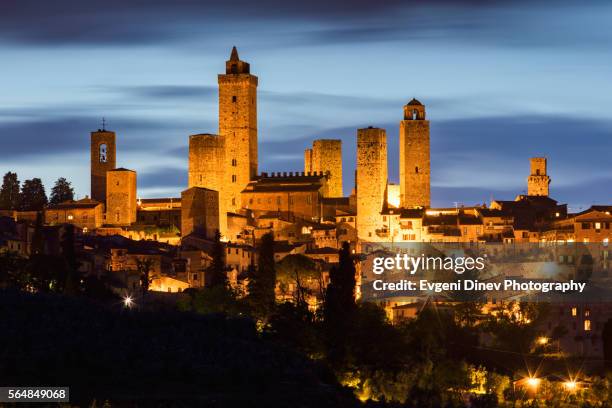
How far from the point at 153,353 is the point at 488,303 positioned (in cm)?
3491

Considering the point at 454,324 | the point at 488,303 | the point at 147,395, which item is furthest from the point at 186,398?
the point at 488,303

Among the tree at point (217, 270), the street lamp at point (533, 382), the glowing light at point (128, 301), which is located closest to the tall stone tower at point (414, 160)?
the tree at point (217, 270)

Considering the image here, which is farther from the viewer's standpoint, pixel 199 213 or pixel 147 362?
pixel 199 213

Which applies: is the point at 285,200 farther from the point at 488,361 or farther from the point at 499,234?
the point at 488,361

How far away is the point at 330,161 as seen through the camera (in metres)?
90.0

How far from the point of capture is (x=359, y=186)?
85.1 m

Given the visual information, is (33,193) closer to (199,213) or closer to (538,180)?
(199,213)

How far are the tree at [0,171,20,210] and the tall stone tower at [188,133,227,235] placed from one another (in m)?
12.3

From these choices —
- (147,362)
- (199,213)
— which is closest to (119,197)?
(199,213)

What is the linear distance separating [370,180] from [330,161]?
17.2ft

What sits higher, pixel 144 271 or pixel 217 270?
pixel 144 271

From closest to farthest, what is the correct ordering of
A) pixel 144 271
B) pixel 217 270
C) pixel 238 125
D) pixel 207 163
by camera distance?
pixel 217 270 < pixel 144 271 < pixel 207 163 < pixel 238 125

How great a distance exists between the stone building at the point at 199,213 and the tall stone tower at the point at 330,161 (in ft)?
36.7

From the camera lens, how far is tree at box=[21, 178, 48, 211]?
3674 inches
